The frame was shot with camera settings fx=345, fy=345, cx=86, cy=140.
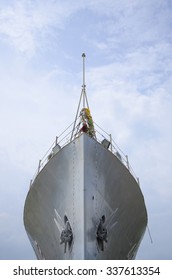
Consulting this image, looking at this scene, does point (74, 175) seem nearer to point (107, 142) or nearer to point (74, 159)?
point (74, 159)

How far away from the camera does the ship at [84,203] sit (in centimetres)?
968

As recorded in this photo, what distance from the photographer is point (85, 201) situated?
31.7 feet

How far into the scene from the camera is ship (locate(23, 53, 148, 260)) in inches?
381

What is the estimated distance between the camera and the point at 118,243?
1098 centimetres

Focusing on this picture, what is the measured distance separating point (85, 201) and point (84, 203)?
8 centimetres

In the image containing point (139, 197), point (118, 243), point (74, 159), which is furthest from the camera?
point (139, 197)

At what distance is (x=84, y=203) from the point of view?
9.61m

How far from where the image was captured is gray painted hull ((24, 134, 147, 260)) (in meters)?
9.67

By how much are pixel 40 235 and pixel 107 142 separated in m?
3.83
